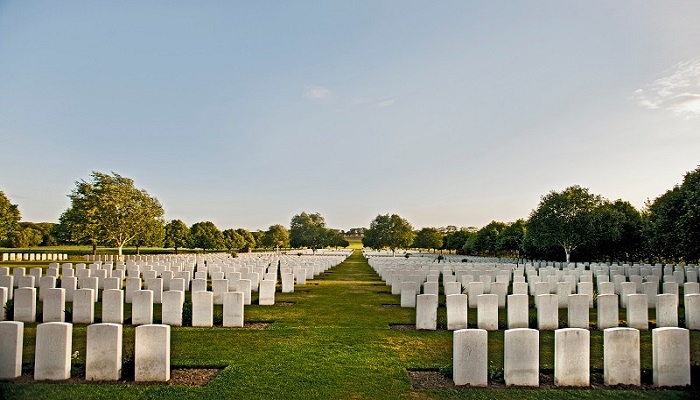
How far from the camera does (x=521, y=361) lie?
22.2ft

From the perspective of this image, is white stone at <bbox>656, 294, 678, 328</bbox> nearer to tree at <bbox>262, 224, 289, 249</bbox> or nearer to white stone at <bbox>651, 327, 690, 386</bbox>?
white stone at <bbox>651, 327, 690, 386</bbox>

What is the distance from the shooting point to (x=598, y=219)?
35812 millimetres

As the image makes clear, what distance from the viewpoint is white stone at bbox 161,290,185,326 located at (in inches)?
439

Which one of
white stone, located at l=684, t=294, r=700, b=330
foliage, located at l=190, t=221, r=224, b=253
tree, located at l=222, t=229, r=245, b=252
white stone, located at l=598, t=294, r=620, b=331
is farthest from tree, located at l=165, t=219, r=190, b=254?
white stone, located at l=684, t=294, r=700, b=330

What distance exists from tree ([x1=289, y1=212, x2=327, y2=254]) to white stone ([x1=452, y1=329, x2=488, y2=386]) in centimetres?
8630

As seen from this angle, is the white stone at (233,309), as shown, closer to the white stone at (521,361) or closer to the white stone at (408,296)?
the white stone at (408,296)

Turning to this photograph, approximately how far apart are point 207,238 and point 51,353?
70.8m

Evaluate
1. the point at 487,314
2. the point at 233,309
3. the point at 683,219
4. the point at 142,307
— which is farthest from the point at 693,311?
the point at 683,219

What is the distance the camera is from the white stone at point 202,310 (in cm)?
1105

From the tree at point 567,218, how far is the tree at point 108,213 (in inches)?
1493

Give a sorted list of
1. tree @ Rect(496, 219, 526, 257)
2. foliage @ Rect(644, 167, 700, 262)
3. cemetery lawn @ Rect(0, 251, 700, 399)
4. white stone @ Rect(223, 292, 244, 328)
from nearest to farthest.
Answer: cemetery lawn @ Rect(0, 251, 700, 399) < white stone @ Rect(223, 292, 244, 328) < foliage @ Rect(644, 167, 700, 262) < tree @ Rect(496, 219, 526, 257)

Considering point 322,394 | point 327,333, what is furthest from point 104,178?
point 322,394

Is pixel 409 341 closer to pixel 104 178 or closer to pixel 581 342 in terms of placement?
pixel 581 342

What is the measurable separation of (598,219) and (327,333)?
32.1 m
